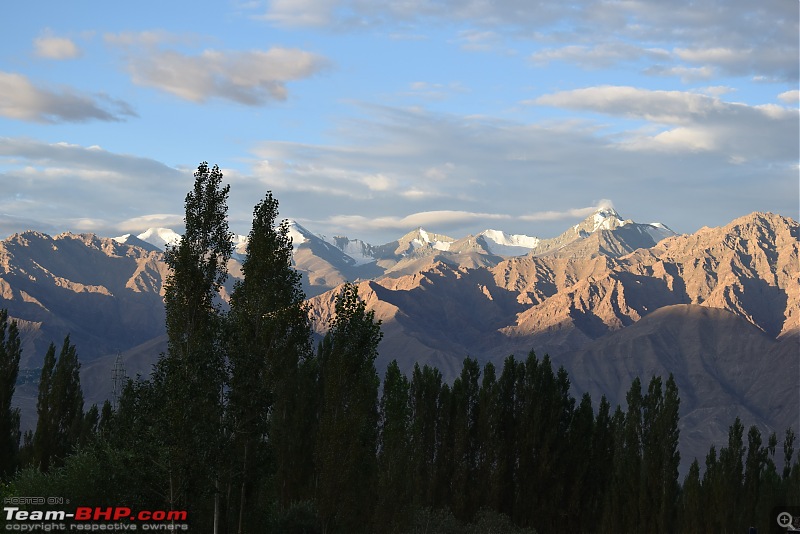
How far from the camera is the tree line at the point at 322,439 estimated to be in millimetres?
48156

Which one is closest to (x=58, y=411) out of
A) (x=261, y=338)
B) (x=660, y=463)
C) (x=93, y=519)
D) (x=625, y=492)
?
(x=261, y=338)

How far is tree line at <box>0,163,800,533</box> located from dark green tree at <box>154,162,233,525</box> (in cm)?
11

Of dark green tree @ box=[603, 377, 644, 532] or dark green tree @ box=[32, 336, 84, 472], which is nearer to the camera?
dark green tree @ box=[603, 377, 644, 532]

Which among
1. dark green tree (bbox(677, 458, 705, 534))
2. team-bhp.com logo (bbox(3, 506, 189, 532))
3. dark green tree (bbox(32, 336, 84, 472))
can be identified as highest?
dark green tree (bbox(32, 336, 84, 472))

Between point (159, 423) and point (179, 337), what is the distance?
508 inches

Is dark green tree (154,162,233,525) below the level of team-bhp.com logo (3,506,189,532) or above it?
above

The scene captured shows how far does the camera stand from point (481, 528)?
88500mm

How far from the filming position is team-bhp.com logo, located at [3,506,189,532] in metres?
47.4

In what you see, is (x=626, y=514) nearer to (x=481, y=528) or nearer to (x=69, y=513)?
(x=481, y=528)

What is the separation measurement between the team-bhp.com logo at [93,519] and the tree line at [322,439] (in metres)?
0.97

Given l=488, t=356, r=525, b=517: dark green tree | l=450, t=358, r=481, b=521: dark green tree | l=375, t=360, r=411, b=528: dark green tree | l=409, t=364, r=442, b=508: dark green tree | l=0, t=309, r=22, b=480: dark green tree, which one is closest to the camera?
l=375, t=360, r=411, b=528: dark green tree

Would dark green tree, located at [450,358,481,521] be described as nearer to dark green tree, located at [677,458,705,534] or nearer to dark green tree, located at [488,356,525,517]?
dark green tree, located at [488,356,525,517]

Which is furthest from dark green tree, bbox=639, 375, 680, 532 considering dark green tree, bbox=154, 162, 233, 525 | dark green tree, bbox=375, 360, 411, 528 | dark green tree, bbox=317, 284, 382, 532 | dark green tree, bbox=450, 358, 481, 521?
dark green tree, bbox=154, 162, 233, 525

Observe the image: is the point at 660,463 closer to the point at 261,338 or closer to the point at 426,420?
the point at 426,420
